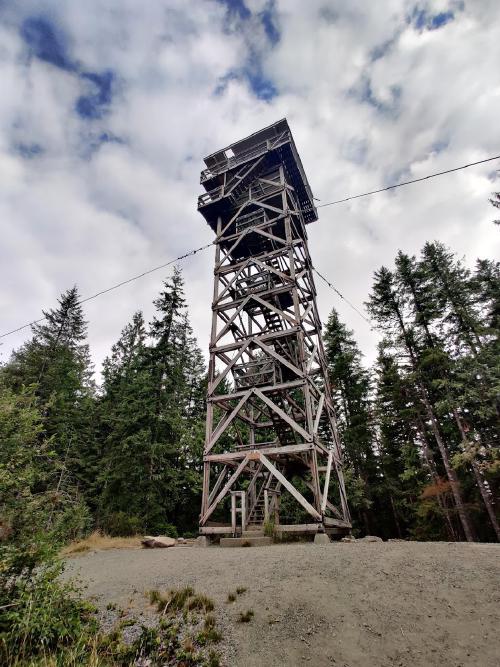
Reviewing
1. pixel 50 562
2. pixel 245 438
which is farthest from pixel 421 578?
pixel 245 438

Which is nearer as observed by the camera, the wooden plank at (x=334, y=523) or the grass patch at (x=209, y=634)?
the grass patch at (x=209, y=634)

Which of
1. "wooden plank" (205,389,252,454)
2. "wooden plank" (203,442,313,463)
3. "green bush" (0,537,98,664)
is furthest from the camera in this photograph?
"wooden plank" (205,389,252,454)

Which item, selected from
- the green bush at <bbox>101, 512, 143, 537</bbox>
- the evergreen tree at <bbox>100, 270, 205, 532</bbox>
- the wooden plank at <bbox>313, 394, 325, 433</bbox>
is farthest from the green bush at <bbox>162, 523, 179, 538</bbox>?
Result: the wooden plank at <bbox>313, 394, 325, 433</bbox>

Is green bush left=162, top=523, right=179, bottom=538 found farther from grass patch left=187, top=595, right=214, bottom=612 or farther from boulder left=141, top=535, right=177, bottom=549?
grass patch left=187, top=595, right=214, bottom=612

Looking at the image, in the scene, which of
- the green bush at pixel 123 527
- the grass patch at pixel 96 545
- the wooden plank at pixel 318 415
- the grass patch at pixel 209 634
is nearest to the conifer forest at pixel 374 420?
the green bush at pixel 123 527

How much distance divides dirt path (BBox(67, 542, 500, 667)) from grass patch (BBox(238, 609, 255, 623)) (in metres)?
0.08

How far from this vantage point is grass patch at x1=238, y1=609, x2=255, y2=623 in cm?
411

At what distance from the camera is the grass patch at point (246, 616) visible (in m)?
4.11

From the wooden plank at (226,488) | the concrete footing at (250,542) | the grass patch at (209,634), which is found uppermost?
the wooden plank at (226,488)

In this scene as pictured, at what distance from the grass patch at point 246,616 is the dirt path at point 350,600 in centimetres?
8

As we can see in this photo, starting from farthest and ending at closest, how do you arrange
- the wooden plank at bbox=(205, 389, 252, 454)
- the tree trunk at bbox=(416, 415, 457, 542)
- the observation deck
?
the tree trunk at bbox=(416, 415, 457, 542) < the observation deck < the wooden plank at bbox=(205, 389, 252, 454)

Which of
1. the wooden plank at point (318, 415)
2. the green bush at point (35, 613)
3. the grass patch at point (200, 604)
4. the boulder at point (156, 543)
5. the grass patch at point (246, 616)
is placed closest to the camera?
the green bush at point (35, 613)

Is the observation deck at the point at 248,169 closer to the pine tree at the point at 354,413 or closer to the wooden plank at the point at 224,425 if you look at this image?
the wooden plank at the point at 224,425

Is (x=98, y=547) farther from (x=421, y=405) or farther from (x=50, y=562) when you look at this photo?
(x=421, y=405)
